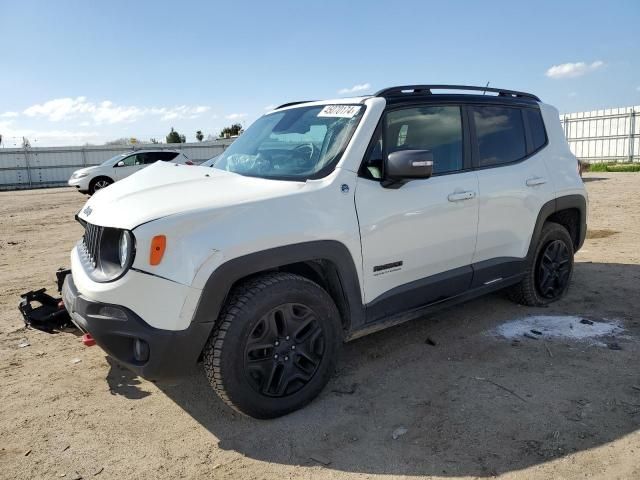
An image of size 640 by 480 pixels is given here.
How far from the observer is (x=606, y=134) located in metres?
26.2

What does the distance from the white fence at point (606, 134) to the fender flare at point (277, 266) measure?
24662 mm

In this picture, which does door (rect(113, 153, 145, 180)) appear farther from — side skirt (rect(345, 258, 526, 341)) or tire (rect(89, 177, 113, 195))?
side skirt (rect(345, 258, 526, 341))

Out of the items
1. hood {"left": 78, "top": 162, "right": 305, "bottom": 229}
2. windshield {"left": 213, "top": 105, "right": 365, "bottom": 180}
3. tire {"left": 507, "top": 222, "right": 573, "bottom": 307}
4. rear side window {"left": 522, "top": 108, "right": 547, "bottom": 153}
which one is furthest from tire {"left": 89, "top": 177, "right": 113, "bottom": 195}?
tire {"left": 507, "top": 222, "right": 573, "bottom": 307}

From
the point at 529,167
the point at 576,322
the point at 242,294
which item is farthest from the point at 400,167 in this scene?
the point at 576,322

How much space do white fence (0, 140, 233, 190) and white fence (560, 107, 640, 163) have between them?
19.4 metres

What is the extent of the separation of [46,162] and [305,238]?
32.7 metres

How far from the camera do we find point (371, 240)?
3301 millimetres

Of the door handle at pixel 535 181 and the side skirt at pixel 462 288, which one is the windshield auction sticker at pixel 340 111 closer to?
the side skirt at pixel 462 288

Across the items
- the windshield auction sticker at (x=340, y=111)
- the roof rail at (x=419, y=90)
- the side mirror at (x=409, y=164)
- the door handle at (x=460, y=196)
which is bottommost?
the door handle at (x=460, y=196)

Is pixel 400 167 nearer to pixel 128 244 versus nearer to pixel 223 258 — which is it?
pixel 223 258

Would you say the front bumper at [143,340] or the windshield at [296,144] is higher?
the windshield at [296,144]

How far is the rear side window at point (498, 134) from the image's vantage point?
13.7ft

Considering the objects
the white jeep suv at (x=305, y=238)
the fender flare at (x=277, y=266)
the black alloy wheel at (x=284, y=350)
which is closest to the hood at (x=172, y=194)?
the white jeep suv at (x=305, y=238)

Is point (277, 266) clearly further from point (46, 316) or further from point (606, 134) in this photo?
point (606, 134)
